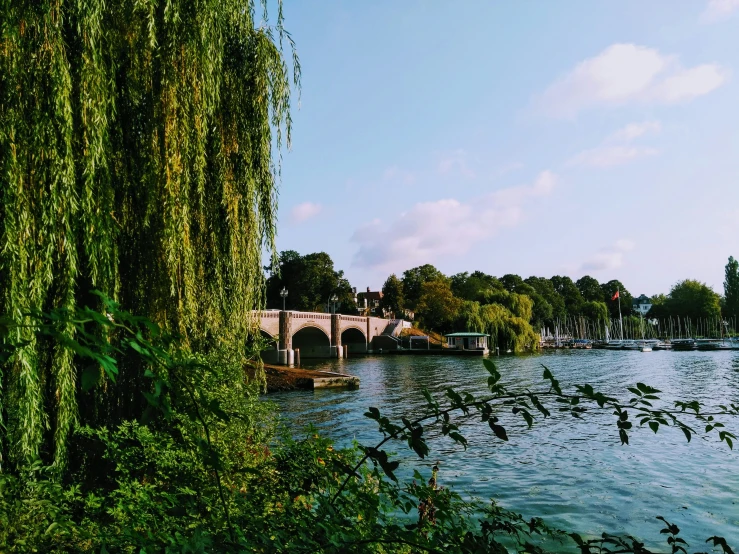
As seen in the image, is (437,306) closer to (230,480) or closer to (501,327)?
(501,327)

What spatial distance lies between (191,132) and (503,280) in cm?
11339

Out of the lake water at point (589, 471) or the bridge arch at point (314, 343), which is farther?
the bridge arch at point (314, 343)

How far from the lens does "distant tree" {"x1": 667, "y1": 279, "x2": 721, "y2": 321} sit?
103756mm

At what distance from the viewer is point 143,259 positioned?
23.2ft

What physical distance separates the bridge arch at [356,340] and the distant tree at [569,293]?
58635 millimetres

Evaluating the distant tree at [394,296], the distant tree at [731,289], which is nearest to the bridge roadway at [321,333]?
Answer: the distant tree at [394,296]

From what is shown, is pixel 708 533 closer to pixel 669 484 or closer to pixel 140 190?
pixel 669 484

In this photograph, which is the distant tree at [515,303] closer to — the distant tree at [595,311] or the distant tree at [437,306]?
the distant tree at [437,306]

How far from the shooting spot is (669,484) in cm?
1167

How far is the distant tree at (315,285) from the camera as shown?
8844 cm

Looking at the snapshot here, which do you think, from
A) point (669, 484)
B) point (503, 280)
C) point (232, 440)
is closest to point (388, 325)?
point (503, 280)

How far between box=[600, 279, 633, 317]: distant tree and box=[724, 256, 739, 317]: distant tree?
22636 mm

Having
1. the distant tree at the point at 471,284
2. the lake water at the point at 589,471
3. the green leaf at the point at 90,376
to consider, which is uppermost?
the distant tree at the point at 471,284

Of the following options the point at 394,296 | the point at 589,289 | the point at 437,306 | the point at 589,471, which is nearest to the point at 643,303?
the point at 589,289
